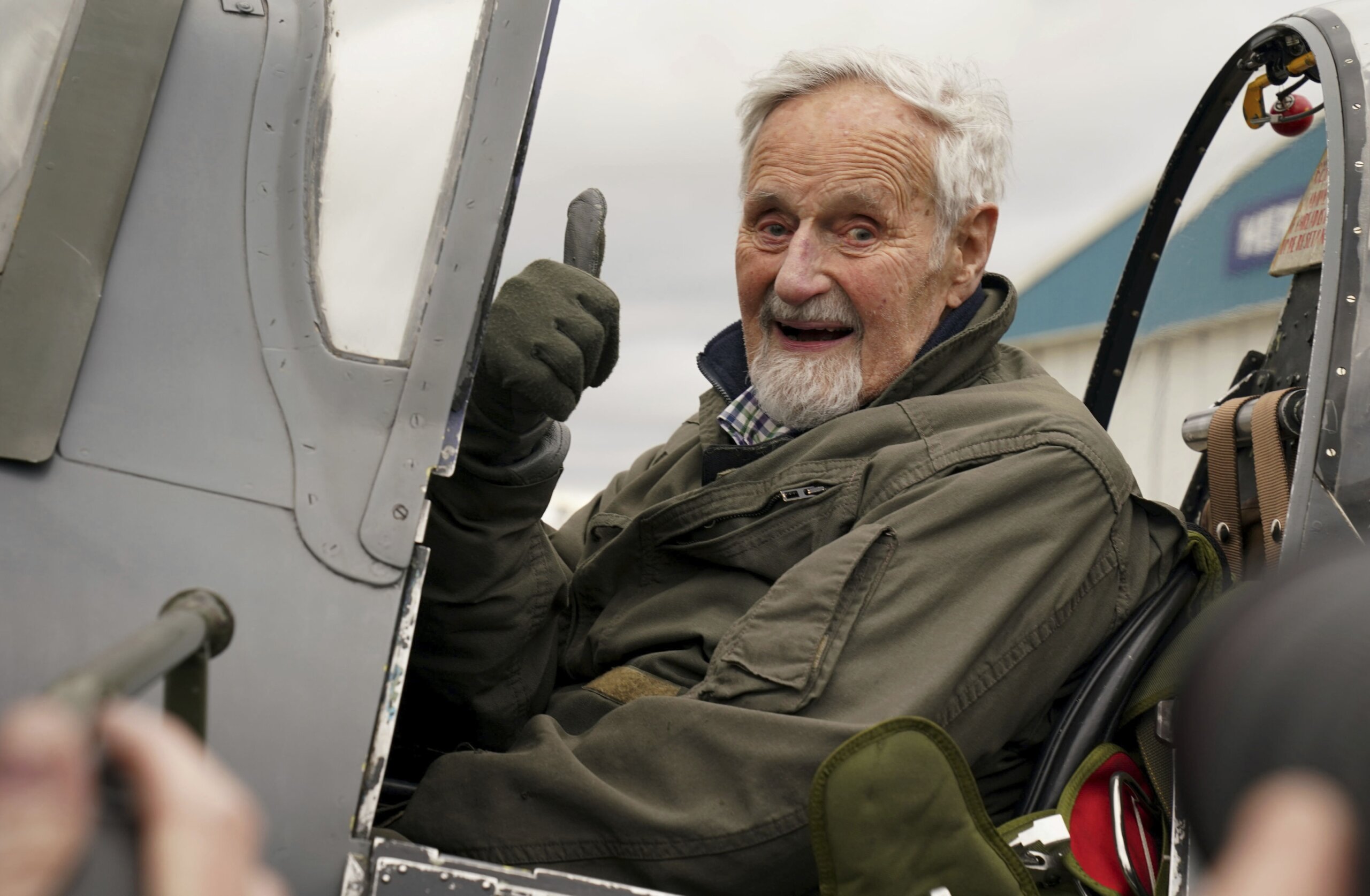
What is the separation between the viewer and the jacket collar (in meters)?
1.82

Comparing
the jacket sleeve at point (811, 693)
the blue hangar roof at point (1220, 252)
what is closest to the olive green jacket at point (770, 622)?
the jacket sleeve at point (811, 693)

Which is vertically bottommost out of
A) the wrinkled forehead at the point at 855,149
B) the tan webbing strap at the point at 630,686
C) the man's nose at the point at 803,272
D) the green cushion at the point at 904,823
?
the tan webbing strap at the point at 630,686

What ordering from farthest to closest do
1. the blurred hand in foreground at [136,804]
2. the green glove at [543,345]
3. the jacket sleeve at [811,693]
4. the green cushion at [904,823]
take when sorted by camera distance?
the green glove at [543,345], the jacket sleeve at [811,693], the green cushion at [904,823], the blurred hand in foreground at [136,804]

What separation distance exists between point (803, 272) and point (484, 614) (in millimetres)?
811

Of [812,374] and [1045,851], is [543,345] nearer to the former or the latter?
[812,374]

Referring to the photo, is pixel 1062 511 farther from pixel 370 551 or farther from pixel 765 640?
pixel 370 551

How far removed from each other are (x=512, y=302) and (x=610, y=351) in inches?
6.4

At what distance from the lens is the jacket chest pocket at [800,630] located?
52.4 inches

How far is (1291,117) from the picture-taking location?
2143mm

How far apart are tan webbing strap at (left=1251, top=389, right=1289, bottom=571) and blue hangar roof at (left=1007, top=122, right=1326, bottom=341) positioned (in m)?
0.66

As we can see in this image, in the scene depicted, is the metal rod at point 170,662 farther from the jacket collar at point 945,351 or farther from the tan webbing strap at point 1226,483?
the tan webbing strap at point 1226,483

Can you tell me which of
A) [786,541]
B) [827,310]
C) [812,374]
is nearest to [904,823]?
[786,541]

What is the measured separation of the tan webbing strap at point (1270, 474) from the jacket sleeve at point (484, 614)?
1.01 metres

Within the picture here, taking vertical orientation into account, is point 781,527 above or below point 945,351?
A: below
